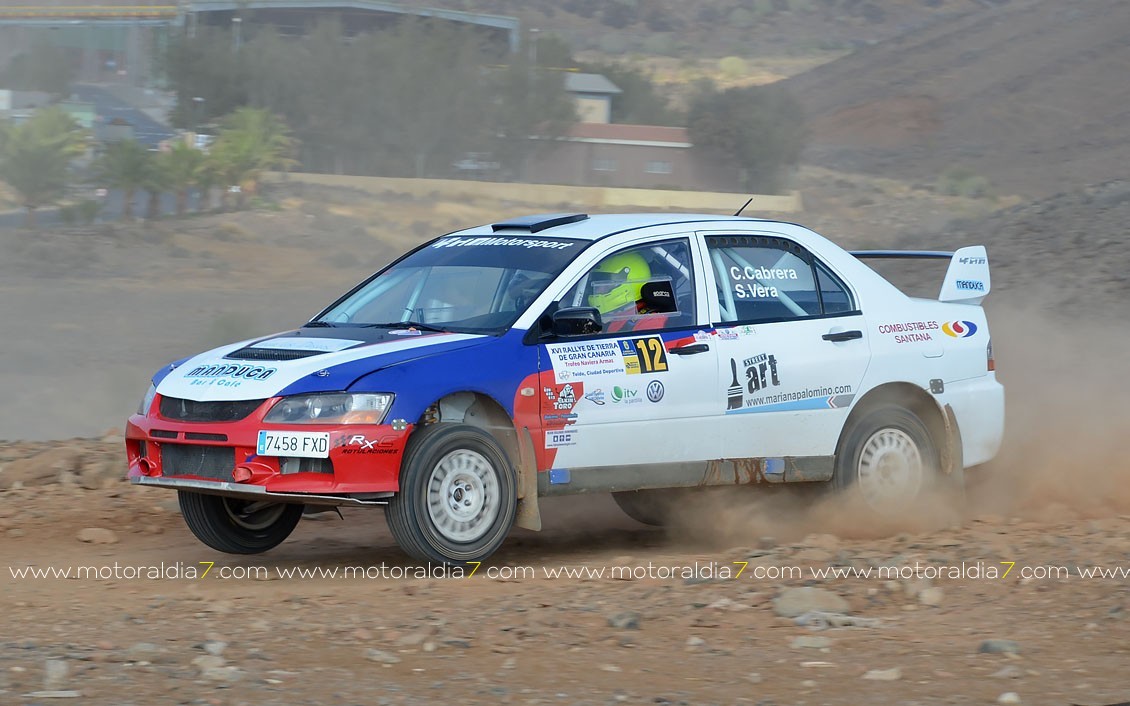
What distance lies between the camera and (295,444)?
657 centimetres

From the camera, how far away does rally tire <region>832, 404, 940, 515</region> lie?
8078 millimetres

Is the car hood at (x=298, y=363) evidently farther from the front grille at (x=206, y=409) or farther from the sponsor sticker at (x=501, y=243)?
the sponsor sticker at (x=501, y=243)

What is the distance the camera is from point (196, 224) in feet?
113

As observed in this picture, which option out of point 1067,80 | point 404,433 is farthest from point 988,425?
point 1067,80

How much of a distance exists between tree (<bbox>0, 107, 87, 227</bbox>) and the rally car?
31.0 m

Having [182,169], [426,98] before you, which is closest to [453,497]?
[182,169]

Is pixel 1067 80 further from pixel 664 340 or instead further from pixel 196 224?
pixel 664 340

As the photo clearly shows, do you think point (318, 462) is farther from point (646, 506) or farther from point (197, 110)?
point (197, 110)

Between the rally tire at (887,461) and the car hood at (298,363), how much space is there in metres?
2.25

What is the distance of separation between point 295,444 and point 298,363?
0.40 m

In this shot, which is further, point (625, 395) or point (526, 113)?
point (526, 113)

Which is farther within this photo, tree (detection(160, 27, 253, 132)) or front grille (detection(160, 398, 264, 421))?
tree (detection(160, 27, 253, 132))

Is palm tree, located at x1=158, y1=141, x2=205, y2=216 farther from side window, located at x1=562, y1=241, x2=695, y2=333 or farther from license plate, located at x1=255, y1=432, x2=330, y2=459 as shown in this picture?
license plate, located at x1=255, y1=432, x2=330, y2=459

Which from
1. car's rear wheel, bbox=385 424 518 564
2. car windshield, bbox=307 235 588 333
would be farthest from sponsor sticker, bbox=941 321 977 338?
car's rear wheel, bbox=385 424 518 564
